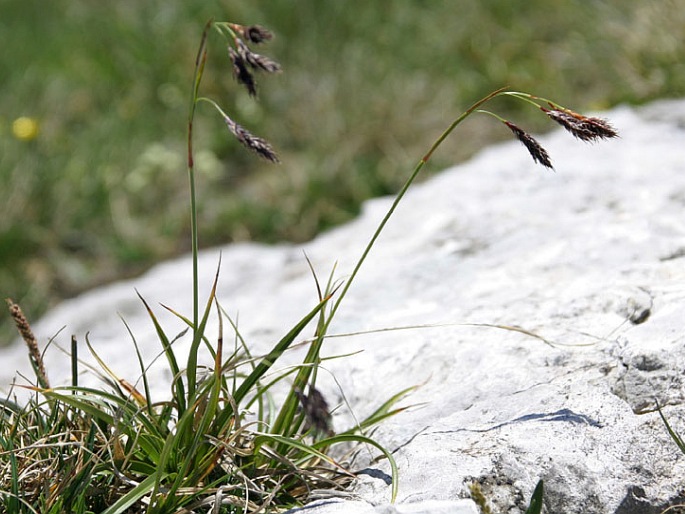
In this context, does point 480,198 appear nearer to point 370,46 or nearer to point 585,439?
point 585,439

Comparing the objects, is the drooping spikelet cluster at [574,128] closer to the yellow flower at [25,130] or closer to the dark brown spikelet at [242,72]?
the dark brown spikelet at [242,72]

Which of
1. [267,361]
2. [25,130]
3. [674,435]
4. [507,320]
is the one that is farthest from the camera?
[25,130]

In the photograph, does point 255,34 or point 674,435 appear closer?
point 255,34

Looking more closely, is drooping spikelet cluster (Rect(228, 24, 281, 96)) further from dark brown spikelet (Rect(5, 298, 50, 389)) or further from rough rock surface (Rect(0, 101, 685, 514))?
dark brown spikelet (Rect(5, 298, 50, 389))

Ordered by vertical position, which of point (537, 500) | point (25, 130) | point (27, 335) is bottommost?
point (537, 500)

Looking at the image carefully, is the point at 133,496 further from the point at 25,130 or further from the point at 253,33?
the point at 25,130

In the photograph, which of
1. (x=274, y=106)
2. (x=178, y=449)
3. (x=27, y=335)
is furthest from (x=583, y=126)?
(x=274, y=106)

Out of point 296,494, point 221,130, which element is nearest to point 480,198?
point 296,494
